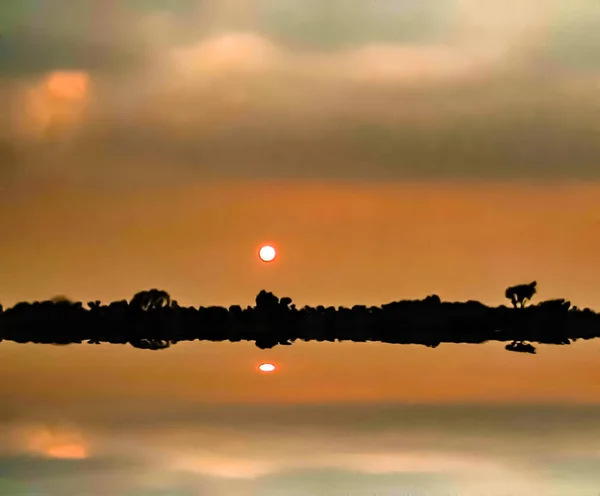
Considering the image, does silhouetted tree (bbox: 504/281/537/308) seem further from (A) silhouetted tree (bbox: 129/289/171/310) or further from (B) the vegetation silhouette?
(A) silhouetted tree (bbox: 129/289/171/310)

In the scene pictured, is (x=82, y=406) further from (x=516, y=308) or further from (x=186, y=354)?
(x=516, y=308)

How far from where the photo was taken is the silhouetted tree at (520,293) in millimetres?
4328

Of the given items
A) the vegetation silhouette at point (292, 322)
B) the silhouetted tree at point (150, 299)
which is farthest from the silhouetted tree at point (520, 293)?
the silhouetted tree at point (150, 299)

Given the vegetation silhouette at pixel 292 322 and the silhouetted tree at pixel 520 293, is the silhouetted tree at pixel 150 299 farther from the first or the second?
the silhouetted tree at pixel 520 293

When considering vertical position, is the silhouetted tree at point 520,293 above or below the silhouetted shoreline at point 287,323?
above

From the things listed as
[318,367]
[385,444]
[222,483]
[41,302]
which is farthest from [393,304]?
[41,302]

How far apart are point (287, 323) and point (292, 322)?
0.03 meters

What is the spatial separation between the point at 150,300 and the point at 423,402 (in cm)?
160

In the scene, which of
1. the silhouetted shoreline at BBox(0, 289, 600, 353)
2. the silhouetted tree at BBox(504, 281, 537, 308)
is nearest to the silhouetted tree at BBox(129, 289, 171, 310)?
the silhouetted shoreline at BBox(0, 289, 600, 353)

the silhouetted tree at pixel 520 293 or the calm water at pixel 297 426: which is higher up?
the silhouetted tree at pixel 520 293

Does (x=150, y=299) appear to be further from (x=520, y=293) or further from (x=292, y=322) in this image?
(x=520, y=293)

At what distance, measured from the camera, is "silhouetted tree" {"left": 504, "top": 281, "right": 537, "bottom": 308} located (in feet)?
14.2

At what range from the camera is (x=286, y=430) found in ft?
11.9

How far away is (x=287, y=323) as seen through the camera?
15.5ft
